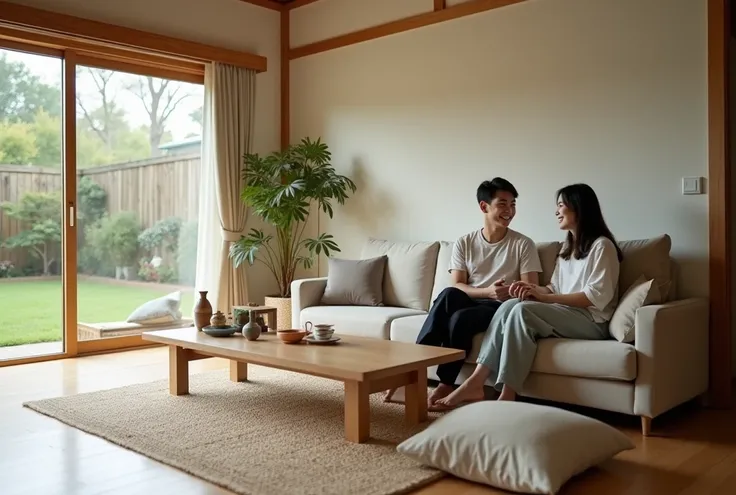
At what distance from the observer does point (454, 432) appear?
253 centimetres

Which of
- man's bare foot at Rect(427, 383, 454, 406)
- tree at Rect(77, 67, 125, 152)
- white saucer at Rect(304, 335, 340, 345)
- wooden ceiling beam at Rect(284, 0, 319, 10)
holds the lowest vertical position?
man's bare foot at Rect(427, 383, 454, 406)

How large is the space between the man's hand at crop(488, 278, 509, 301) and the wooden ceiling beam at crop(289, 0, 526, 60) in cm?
190

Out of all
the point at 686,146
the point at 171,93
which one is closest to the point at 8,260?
the point at 171,93

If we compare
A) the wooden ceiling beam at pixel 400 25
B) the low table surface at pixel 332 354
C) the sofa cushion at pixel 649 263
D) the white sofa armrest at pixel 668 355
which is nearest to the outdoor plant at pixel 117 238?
the low table surface at pixel 332 354

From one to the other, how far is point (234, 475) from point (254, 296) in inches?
138

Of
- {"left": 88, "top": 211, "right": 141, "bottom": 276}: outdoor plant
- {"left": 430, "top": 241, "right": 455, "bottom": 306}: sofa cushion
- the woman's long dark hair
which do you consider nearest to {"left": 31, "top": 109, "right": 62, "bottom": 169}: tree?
{"left": 88, "top": 211, "right": 141, "bottom": 276}: outdoor plant

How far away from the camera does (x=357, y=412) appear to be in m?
2.88

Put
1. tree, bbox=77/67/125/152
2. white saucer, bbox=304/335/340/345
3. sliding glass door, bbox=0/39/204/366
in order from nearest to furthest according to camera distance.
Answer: white saucer, bbox=304/335/340/345, sliding glass door, bbox=0/39/204/366, tree, bbox=77/67/125/152

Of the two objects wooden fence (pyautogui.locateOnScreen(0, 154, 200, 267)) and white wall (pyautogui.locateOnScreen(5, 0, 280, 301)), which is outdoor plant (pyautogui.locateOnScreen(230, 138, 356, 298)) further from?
wooden fence (pyautogui.locateOnScreen(0, 154, 200, 267))

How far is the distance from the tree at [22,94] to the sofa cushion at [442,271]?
2.86m

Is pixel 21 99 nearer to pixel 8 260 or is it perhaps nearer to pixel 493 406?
pixel 8 260

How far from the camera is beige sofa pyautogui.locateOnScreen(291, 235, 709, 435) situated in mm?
3059

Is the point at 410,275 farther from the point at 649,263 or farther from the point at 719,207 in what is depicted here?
the point at 719,207

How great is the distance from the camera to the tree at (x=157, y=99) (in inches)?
213
